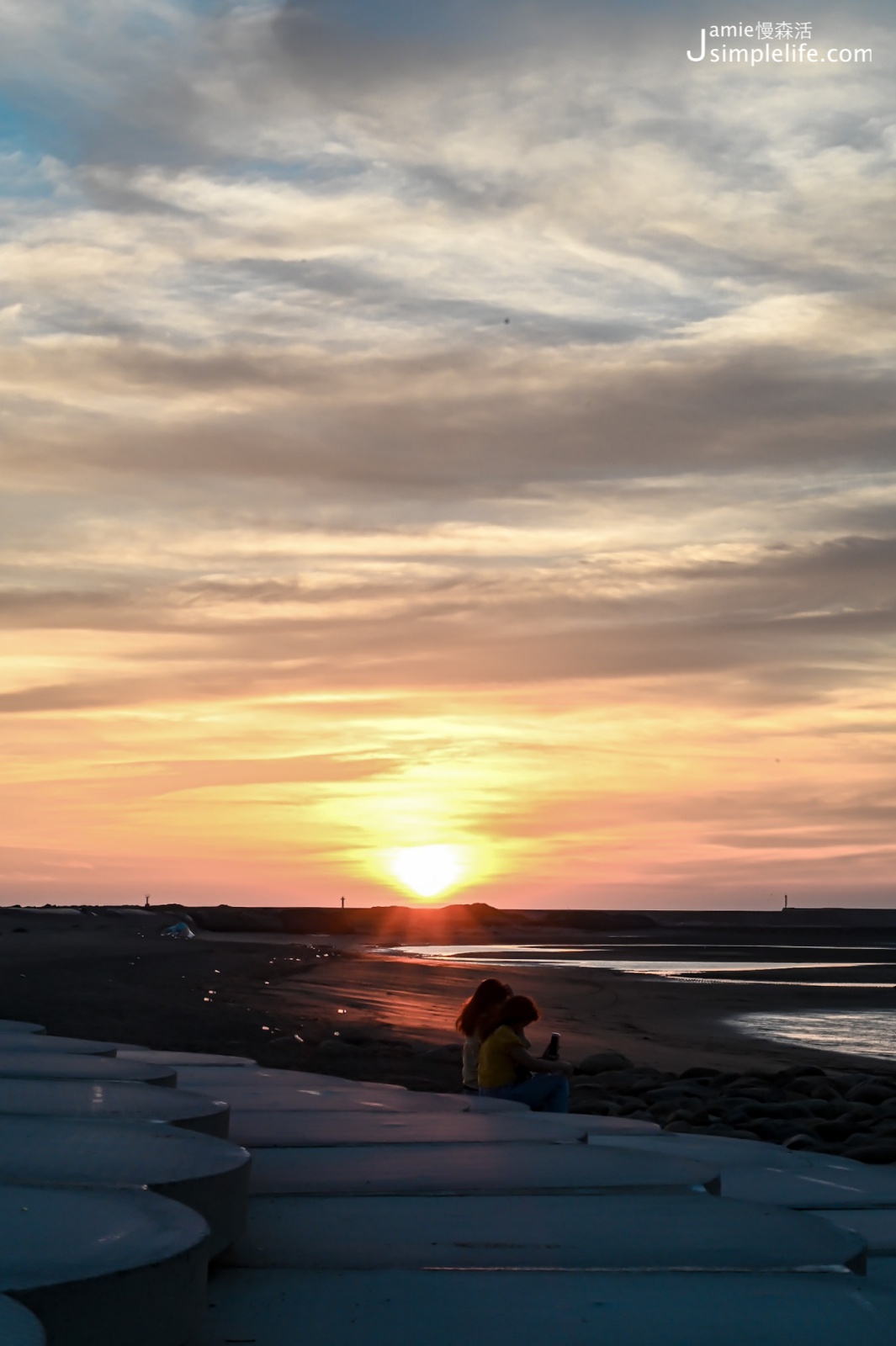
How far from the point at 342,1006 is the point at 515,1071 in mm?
10722

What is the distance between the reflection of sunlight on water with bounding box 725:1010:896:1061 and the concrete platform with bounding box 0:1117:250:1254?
15.6 metres

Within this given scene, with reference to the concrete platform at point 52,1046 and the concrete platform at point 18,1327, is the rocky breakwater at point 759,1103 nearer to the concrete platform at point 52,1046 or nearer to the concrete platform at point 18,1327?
the concrete platform at point 52,1046

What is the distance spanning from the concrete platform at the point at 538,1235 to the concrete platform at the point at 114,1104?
440mm

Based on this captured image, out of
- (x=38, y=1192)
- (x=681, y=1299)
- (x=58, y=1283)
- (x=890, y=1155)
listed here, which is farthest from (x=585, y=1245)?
(x=890, y=1155)

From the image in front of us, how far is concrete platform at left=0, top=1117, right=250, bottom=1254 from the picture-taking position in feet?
12.0

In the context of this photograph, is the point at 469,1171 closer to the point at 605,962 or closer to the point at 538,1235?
the point at 538,1235

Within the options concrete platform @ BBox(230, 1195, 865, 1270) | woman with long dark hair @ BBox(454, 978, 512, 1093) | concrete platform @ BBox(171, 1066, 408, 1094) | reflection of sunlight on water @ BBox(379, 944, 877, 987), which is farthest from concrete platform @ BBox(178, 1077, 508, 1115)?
reflection of sunlight on water @ BBox(379, 944, 877, 987)

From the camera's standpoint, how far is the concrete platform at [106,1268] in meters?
2.66

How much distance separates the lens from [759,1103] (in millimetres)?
11398

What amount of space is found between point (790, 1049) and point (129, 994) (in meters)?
8.85

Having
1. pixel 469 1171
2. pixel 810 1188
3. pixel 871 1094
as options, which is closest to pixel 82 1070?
pixel 469 1171

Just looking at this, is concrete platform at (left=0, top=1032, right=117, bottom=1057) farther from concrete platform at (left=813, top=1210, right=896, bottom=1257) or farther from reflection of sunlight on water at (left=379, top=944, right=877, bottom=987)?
reflection of sunlight on water at (left=379, top=944, right=877, bottom=987)

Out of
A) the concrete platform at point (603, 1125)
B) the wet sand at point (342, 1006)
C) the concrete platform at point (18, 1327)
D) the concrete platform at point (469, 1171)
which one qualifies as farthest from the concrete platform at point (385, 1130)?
the wet sand at point (342, 1006)

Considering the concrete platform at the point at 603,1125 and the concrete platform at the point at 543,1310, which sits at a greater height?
the concrete platform at the point at 543,1310
